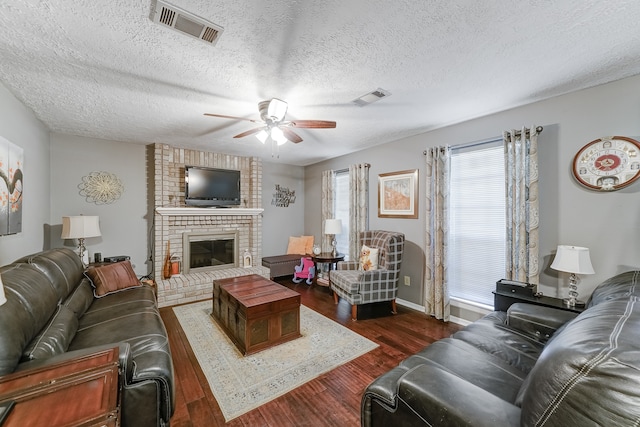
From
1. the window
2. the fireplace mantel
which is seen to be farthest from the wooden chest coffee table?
the window

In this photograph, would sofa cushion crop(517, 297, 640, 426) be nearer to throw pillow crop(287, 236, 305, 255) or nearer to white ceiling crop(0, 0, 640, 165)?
white ceiling crop(0, 0, 640, 165)

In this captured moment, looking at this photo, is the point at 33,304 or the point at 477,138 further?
the point at 477,138

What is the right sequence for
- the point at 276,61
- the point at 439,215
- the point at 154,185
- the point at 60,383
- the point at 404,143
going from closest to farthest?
the point at 60,383, the point at 276,61, the point at 439,215, the point at 404,143, the point at 154,185

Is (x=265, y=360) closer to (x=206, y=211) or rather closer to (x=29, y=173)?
(x=206, y=211)

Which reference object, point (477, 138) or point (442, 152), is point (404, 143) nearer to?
point (442, 152)

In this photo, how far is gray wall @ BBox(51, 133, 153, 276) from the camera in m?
3.57

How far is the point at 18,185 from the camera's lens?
241 centimetres

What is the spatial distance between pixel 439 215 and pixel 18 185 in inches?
178

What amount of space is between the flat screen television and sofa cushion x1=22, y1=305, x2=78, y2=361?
262 cm

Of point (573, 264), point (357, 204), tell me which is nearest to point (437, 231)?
point (573, 264)

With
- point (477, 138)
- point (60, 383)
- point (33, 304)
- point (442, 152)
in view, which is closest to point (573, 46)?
point (477, 138)

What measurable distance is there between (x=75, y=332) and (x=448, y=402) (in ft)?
8.08

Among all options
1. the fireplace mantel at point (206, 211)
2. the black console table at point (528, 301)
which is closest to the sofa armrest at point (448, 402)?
the black console table at point (528, 301)

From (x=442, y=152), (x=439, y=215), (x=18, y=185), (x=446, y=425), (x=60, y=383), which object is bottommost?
(x=446, y=425)
